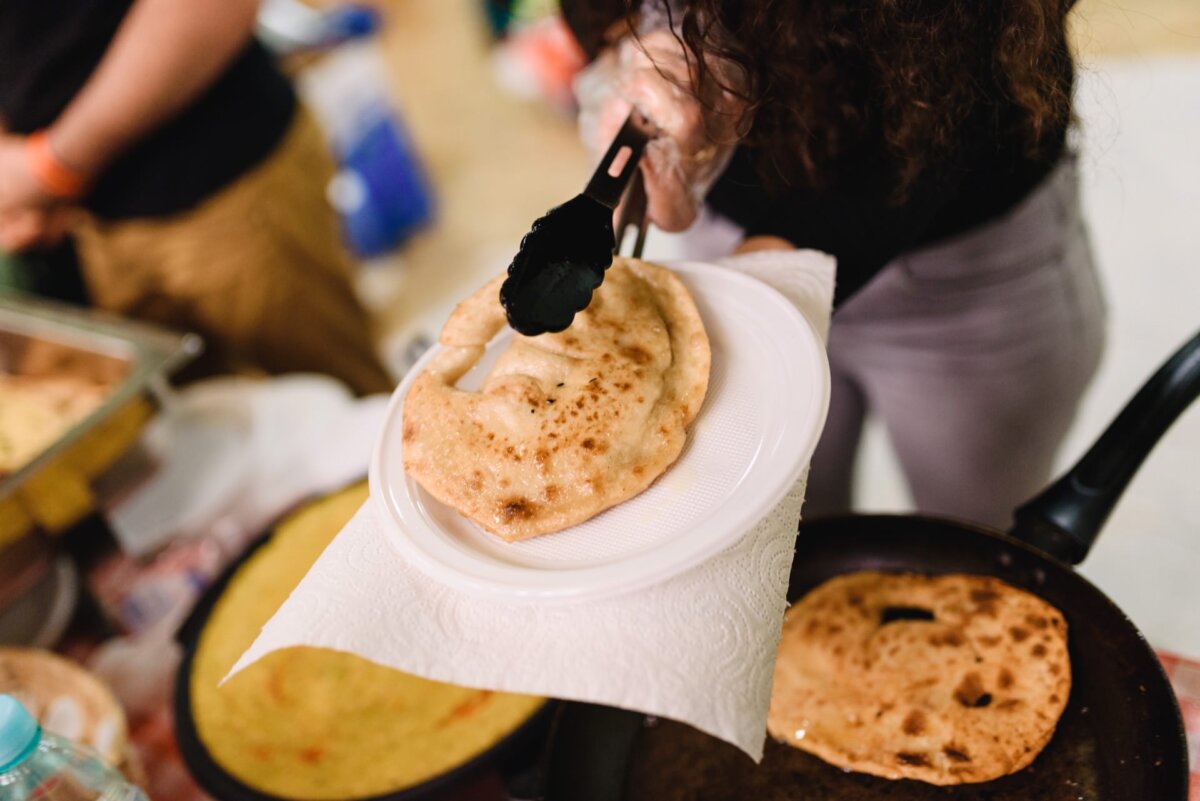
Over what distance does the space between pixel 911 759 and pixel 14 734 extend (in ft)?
2.90

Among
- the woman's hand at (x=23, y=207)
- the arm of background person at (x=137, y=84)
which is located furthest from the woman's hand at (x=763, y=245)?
the woman's hand at (x=23, y=207)

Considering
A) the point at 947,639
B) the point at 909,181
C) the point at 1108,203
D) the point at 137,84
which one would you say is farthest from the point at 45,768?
the point at 1108,203

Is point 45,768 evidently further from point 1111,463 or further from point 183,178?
point 183,178

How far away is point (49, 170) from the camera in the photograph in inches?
74.5

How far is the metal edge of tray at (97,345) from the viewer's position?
151 centimetres

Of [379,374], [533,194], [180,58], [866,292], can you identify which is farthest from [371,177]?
[866,292]

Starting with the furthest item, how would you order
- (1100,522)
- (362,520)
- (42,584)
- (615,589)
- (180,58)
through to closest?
(180,58) < (42,584) < (1100,522) < (362,520) < (615,589)

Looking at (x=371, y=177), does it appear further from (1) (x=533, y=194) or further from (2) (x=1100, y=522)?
(2) (x=1100, y=522)

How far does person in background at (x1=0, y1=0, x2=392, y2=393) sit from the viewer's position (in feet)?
5.93

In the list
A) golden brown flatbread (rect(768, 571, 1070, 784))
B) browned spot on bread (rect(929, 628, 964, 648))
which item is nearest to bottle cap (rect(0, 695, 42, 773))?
golden brown flatbread (rect(768, 571, 1070, 784))

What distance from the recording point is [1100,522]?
98 centimetres

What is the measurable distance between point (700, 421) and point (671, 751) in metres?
0.45

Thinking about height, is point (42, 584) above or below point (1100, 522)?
below

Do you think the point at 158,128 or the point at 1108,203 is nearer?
the point at 158,128
